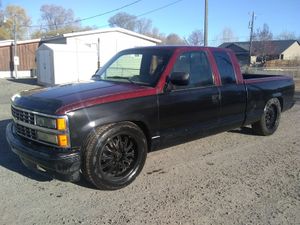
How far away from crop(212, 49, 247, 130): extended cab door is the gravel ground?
62cm

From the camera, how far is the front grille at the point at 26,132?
4.12 m

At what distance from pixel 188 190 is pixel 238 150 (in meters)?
2.12

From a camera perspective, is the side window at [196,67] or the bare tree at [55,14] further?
the bare tree at [55,14]

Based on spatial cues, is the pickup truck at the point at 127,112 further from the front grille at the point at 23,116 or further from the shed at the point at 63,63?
the shed at the point at 63,63

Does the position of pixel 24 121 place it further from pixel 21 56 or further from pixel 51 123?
pixel 21 56

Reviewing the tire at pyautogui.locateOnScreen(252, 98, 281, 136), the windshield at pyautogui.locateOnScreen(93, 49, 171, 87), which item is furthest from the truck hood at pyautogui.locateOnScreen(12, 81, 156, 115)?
the tire at pyautogui.locateOnScreen(252, 98, 281, 136)

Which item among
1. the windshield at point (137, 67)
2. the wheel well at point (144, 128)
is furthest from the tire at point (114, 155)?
the windshield at point (137, 67)

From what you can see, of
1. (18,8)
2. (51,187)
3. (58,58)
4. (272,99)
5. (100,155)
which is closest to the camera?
(100,155)

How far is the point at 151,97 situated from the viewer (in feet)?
14.9

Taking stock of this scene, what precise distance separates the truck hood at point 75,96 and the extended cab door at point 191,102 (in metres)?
0.42

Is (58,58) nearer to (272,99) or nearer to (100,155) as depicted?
(272,99)

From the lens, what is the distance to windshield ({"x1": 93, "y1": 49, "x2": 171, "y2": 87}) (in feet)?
16.0

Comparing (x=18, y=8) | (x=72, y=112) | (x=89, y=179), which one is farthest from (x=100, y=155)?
(x=18, y=8)

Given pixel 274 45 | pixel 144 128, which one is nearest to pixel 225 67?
pixel 144 128
